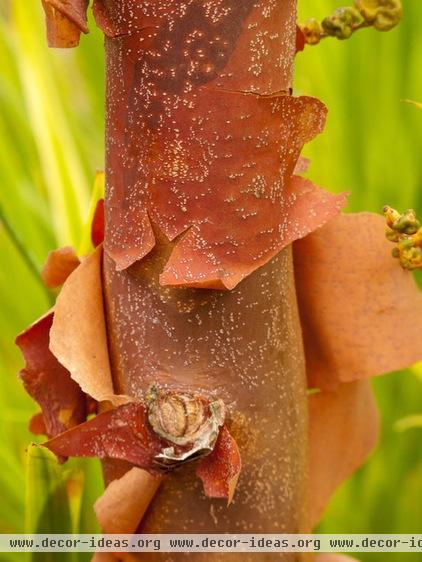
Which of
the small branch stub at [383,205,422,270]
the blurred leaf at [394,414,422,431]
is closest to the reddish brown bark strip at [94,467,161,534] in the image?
the small branch stub at [383,205,422,270]

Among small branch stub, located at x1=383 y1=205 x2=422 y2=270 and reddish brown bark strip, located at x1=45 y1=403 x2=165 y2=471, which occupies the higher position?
small branch stub, located at x1=383 y1=205 x2=422 y2=270

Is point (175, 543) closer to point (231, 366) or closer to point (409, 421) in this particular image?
point (231, 366)

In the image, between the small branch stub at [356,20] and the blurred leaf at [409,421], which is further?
the blurred leaf at [409,421]

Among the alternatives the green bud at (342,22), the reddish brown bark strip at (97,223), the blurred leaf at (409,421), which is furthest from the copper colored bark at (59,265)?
the blurred leaf at (409,421)

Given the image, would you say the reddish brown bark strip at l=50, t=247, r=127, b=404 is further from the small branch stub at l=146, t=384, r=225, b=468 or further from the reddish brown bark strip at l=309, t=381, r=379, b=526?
the reddish brown bark strip at l=309, t=381, r=379, b=526

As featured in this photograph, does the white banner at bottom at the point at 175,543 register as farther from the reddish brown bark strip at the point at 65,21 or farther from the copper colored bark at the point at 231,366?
the reddish brown bark strip at the point at 65,21

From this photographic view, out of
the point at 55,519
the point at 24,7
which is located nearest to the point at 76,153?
the point at 24,7
